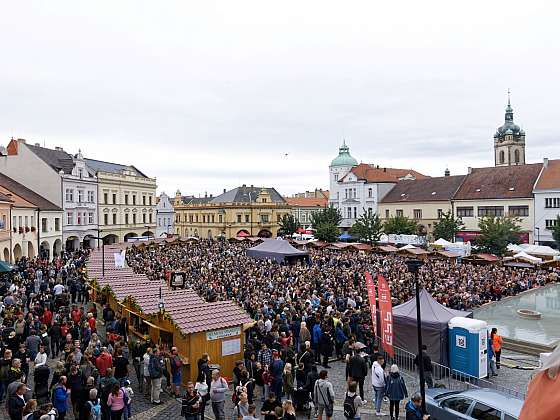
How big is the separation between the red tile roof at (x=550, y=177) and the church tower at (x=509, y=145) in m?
45.0

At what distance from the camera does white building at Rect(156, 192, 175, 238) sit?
92.9 m

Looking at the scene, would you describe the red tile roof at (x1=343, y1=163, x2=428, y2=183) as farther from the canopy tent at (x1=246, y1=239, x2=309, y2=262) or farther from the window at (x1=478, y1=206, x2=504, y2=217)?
the canopy tent at (x1=246, y1=239, x2=309, y2=262)

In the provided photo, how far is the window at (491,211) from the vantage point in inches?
2376

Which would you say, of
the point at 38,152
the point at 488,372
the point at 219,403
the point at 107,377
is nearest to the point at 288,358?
the point at 219,403

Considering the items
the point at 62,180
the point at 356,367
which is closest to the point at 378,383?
the point at 356,367

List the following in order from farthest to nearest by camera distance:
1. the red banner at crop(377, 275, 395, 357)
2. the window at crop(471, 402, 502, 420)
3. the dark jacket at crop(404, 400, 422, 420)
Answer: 1. the red banner at crop(377, 275, 395, 357)
2. the dark jacket at crop(404, 400, 422, 420)
3. the window at crop(471, 402, 502, 420)

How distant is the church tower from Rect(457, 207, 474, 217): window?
4493 cm

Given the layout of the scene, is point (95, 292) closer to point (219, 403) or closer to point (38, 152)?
point (219, 403)

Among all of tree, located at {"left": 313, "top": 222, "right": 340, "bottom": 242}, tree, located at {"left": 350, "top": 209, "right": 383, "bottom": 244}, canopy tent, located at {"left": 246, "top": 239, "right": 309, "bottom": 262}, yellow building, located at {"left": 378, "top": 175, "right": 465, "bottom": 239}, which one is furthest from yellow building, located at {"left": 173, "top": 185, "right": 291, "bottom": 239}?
canopy tent, located at {"left": 246, "top": 239, "right": 309, "bottom": 262}

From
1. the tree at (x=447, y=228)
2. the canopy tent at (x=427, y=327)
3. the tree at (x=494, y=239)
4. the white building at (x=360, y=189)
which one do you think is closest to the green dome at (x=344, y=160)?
the white building at (x=360, y=189)

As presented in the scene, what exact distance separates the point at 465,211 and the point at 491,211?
3.60 meters

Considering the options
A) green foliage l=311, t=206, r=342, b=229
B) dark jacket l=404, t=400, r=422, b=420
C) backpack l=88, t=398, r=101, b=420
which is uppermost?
green foliage l=311, t=206, r=342, b=229

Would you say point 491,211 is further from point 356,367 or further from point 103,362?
point 103,362

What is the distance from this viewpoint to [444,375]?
48.9 ft
